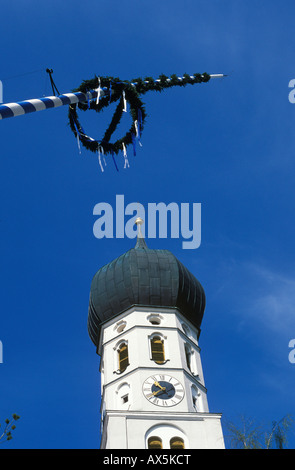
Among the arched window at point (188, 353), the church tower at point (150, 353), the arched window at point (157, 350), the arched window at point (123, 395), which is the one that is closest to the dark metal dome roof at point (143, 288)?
the church tower at point (150, 353)

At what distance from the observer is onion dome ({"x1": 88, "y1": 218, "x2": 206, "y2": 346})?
3453cm

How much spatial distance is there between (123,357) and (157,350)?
4.48 ft

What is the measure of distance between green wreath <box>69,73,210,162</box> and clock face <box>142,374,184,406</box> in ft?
49.1

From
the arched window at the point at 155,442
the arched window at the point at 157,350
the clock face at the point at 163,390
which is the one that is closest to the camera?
the arched window at the point at 155,442

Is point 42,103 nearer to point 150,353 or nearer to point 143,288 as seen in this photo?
point 150,353

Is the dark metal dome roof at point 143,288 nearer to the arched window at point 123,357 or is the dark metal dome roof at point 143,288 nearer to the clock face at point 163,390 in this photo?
the arched window at point 123,357

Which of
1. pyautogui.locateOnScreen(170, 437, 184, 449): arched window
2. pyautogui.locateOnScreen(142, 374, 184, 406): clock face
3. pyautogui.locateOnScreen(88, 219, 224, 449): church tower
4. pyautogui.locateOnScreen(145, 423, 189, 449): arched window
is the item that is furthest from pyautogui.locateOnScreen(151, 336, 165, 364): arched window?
pyautogui.locateOnScreen(170, 437, 184, 449): arched window

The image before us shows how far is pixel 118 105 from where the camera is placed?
671 inches

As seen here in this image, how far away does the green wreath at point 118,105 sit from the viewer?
16.7 meters

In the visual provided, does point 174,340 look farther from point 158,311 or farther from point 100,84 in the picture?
point 100,84

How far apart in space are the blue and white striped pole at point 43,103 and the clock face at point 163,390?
1588 centimetres

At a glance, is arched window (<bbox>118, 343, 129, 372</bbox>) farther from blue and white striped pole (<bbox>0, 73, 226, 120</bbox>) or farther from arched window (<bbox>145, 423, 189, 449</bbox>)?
blue and white striped pole (<bbox>0, 73, 226, 120</bbox>)
